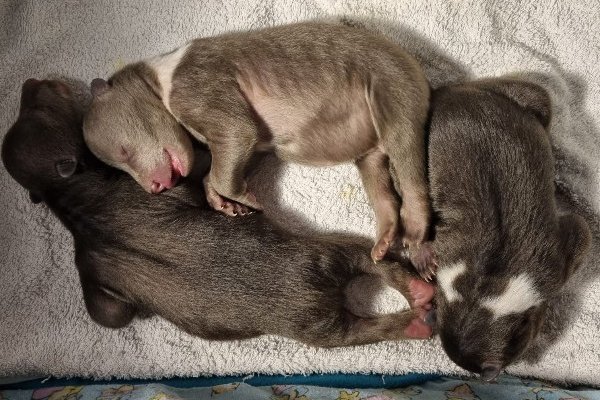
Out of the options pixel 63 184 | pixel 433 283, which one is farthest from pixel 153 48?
pixel 433 283

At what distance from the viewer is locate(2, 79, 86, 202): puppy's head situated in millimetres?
3457

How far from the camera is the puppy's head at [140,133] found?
10.8 feet

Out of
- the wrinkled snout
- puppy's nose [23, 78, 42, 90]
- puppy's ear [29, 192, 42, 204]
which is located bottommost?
puppy's ear [29, 192, 42, 204]

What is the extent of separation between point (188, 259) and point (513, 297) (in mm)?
1558

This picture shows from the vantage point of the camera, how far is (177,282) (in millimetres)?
3240

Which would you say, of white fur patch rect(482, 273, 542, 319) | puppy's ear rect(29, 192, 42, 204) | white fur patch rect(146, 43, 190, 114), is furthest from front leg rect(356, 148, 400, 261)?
puppy's ear rect(29, 192, 42, 204)

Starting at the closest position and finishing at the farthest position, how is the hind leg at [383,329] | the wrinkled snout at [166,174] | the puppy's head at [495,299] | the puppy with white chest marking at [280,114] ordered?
the puppy's head at [495,299]
the puppy with white chest marking at [280,114]
the wrinkled snout at [166,174]
the hind leg at [383,329]

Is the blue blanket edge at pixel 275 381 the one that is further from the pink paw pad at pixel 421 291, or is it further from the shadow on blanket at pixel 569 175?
the shadow on blanket at pixel 569 175

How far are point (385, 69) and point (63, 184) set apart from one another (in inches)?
71.1

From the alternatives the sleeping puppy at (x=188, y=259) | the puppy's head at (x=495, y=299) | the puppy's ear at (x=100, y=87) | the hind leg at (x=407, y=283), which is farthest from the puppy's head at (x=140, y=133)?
the puppy's head at (x=495, y=299)

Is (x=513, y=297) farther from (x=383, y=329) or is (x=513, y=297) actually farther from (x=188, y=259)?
(x=188, y=259)

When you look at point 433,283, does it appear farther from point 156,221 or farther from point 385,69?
point 156,221

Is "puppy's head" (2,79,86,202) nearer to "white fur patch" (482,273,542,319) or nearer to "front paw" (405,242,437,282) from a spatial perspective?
"front paw" (405,242,437,282)

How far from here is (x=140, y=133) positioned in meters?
3.29
